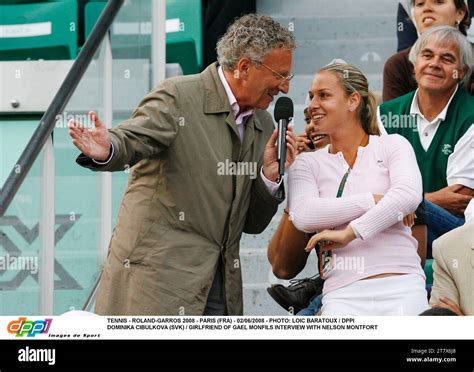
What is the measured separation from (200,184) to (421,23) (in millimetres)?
1561

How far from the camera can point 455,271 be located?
456cm

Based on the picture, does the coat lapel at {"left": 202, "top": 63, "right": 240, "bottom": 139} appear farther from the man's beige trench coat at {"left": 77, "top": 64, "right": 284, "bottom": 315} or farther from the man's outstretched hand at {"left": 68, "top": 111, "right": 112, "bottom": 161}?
the man's outstretched hand at {"left": 68, "top": 111, "right": 112, "bottom": 161}

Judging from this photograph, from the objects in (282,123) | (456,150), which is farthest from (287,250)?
(456,150)

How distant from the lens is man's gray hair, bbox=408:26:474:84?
5.30 m

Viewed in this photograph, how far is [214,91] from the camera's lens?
477cm

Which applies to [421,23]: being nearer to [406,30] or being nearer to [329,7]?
[406,30]

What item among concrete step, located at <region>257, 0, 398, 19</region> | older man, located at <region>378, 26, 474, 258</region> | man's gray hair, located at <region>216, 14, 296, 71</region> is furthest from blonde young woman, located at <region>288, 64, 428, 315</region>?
concrete step, located at <region>257, 0, 398, 19</region>

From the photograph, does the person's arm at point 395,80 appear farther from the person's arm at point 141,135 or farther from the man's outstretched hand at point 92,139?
the man's outstretched hand at point 92,139

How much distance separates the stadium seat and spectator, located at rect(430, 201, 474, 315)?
11.5ft

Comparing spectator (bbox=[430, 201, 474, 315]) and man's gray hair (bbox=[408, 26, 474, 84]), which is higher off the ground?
man's gray hair (bbox=[408, 26, 474, 84])

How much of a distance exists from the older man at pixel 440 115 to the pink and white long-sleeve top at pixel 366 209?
0.51 metres
